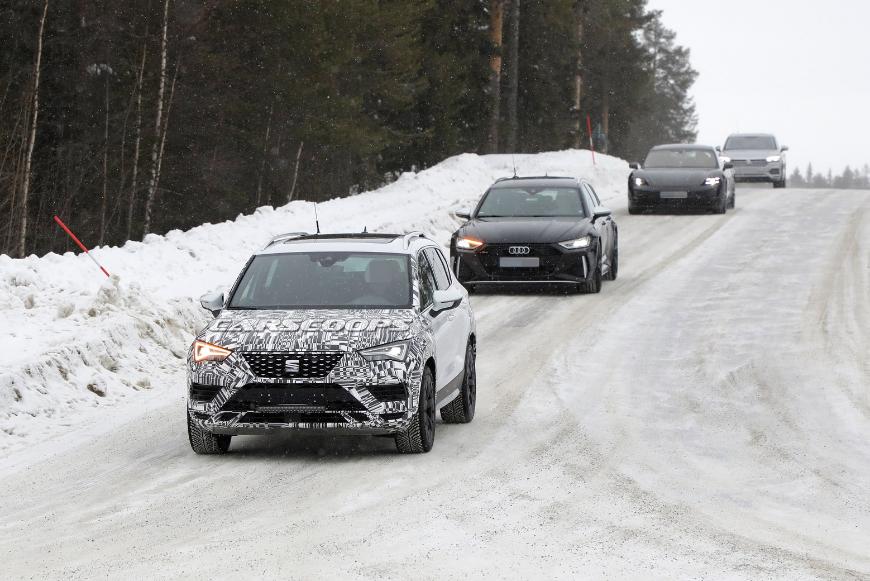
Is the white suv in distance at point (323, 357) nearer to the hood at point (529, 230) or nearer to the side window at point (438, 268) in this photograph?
the side window at point (438, 268)

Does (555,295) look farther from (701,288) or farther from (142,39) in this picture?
(142,39)

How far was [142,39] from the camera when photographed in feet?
124

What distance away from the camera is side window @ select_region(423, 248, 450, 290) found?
1116 cm

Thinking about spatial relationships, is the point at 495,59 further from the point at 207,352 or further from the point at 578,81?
the point at 207,352

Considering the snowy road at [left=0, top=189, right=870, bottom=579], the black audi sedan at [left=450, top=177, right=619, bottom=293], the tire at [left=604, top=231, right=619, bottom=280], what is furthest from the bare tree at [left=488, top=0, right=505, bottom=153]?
the snowy road at [left=0, top=189, right=870, bottom=579]

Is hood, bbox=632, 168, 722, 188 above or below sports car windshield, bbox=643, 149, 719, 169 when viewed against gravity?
below

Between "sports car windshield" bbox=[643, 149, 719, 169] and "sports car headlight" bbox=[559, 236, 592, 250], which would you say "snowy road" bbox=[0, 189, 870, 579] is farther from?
"sports car windshield" bbox=[643, 149, 719, 169]

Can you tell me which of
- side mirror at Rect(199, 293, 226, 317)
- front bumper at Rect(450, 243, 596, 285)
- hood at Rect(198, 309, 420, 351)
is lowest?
front bumper at Rect(450, 243, 596, 285)

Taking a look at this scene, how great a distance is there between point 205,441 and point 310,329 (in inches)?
43.7

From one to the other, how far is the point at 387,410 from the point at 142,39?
30.2 meters

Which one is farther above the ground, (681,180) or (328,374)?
(328,374)

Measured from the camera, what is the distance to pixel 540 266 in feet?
63.6

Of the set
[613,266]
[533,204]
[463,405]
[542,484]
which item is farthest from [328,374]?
[613,266]

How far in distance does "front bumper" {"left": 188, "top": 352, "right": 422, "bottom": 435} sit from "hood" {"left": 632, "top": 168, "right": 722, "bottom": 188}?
71.9 feet
